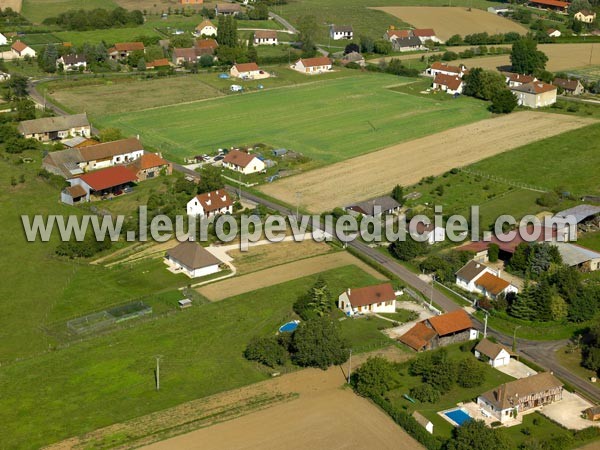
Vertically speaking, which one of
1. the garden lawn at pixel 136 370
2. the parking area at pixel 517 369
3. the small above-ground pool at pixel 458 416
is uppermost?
the garden lawn at pixel 136 370

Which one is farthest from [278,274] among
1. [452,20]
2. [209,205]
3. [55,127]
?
[452,20]

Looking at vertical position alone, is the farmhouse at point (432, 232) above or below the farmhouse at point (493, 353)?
above

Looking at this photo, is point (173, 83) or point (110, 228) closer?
point (110, 228)

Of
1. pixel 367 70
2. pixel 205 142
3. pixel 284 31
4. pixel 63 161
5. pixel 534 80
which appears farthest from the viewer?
pixel 284 31

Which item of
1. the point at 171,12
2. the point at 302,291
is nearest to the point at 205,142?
the point at 302,291

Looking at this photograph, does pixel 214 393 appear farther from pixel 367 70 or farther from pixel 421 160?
pixel 367 70

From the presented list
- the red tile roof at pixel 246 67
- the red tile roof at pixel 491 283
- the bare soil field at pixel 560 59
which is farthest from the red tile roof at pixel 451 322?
the bare soil field at pixel 560 59

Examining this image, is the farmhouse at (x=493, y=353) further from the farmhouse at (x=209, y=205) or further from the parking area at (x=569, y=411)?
the farmhouse at (x=209, y=205)
